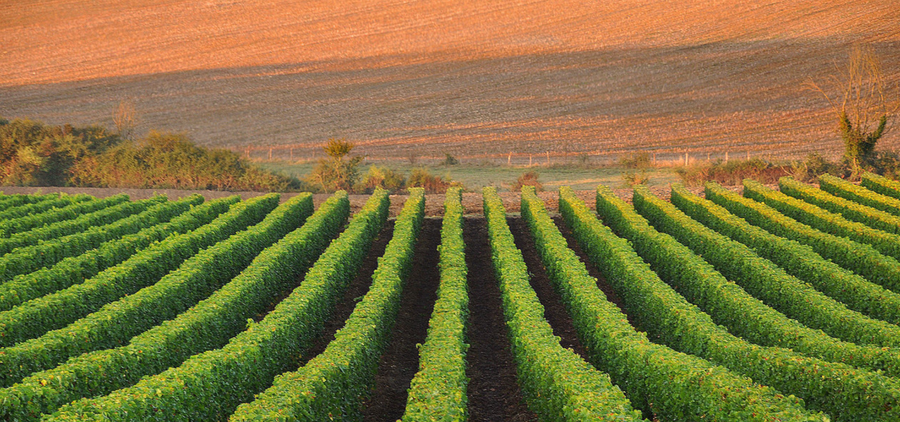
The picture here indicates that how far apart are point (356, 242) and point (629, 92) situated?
43.0m

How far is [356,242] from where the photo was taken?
1759 cm

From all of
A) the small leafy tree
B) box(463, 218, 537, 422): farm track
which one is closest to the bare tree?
the small leafy tree

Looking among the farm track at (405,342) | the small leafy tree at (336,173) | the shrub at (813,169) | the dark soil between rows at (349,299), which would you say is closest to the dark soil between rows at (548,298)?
the farm track at (405,342)

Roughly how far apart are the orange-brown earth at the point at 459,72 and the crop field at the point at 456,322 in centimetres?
2861

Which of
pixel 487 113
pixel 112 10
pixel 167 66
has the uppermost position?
pixel 112 10

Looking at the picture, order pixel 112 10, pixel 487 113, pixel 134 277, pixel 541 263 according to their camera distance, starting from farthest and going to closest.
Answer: pixel 112 10 → pixel 487 113 → pixel 541 263 → pixel 134 277

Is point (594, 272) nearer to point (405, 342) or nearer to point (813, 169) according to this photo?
point (405, 342)

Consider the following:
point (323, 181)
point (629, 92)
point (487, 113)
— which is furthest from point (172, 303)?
point (629, 92)

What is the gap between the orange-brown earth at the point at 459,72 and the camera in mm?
50969

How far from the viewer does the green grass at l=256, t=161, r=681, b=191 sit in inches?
1431

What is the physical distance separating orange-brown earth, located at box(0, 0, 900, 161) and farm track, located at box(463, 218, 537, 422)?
30854mm

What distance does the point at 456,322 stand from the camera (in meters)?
11.4

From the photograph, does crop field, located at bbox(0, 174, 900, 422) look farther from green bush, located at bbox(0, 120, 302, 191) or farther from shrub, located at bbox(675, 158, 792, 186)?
green bush, located at bbox(0, 120, 302, 191)

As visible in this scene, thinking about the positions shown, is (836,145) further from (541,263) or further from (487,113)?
(541,263)
